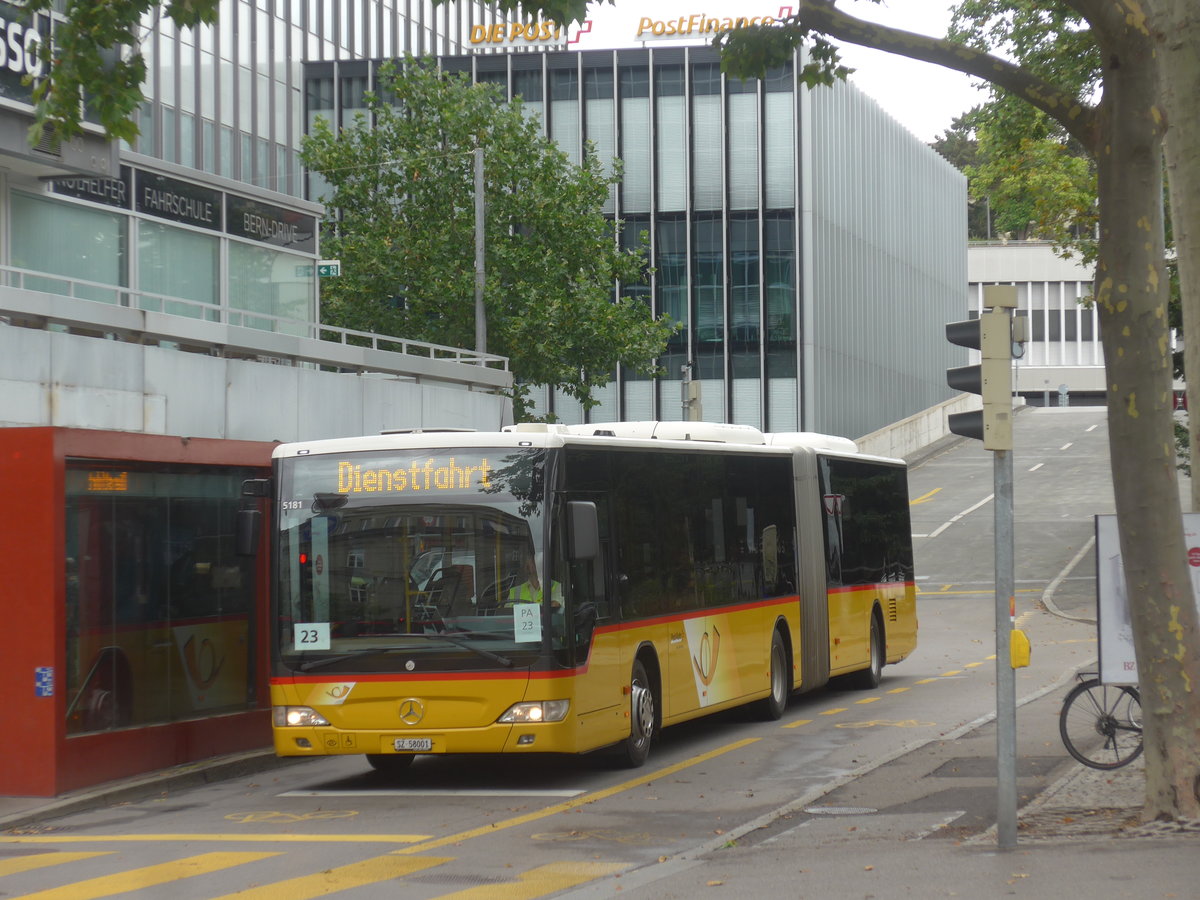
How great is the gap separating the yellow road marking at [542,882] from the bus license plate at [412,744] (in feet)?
10.9

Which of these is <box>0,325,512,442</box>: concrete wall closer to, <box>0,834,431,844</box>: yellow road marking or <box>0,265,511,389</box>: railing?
<box>0,265,511,389</box>: railing

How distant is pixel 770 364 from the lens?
6181cm

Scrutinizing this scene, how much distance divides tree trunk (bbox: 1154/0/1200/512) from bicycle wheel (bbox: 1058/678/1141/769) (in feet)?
8.47

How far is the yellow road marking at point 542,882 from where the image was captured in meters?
8.84

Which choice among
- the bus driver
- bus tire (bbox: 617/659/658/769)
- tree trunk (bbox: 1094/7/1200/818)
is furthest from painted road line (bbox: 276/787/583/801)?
tree trunk (bbox: 1094/7/1200/818)

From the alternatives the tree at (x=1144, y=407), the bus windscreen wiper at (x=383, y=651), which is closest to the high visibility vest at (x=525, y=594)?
the bus windscreen wiper at (x=383, y=651)

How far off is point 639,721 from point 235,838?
167 inches

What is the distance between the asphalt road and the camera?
955cm

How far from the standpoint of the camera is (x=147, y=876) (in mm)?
9812

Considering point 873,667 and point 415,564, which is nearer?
point 415,564

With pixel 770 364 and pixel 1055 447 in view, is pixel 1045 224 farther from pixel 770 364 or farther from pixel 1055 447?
pixel 1055 447

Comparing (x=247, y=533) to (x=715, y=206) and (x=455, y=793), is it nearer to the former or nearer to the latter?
(x=455, y=793)

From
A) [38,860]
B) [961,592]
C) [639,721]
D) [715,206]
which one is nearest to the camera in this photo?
[38,860]

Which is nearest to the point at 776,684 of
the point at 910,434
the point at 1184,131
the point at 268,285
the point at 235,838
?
the point at 235,838
